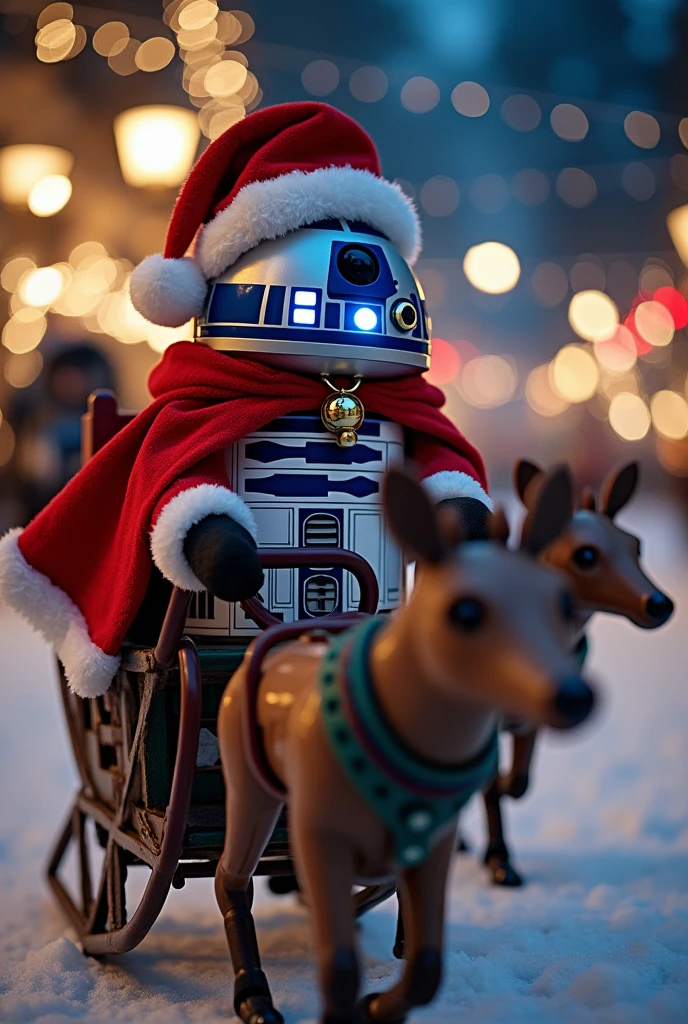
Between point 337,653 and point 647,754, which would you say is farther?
point 647,754

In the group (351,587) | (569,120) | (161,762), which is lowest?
(161,762)

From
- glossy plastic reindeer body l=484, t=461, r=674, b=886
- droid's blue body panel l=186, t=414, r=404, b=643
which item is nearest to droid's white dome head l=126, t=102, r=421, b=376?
droid's blue body panel l=186, t=414, r=404, b=643

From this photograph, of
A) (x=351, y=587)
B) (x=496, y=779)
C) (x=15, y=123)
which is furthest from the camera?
(x=15, y=123)

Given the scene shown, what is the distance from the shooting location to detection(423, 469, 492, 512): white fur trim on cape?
1703 millimetres

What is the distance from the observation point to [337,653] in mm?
1121

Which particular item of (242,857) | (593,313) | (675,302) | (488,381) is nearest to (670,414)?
(675,302)

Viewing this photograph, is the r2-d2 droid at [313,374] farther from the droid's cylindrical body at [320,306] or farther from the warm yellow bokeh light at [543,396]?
the warm yellow bokeh light at [543,396]

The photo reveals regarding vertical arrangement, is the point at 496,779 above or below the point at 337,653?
below

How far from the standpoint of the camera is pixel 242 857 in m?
1.38

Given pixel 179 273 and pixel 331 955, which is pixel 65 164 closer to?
pixel 179 273

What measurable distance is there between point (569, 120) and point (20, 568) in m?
5.93

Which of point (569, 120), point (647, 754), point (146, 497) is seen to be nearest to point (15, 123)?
point (569, 120)

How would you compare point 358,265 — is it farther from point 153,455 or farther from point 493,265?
point 493,265

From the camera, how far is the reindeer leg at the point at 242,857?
1.28m
